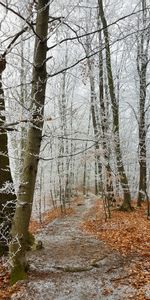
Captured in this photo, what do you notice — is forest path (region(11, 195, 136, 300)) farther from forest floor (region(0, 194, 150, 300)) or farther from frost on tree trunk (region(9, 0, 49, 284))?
frost on tree trunk (region(9, 0, 49, 284))

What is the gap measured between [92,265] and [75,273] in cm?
61

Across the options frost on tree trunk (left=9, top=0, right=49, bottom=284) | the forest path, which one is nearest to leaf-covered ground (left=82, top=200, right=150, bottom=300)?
the forest path

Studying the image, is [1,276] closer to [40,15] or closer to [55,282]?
[55,282]

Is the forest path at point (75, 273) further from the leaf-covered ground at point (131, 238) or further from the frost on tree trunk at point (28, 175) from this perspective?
the frost on tree trunk at point (28, 175)

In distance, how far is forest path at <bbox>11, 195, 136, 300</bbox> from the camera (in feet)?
21.6

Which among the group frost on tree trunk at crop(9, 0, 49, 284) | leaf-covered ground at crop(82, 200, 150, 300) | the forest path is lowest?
the forest path

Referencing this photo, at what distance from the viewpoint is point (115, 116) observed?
16250 mm

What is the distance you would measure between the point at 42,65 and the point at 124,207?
11.0 m

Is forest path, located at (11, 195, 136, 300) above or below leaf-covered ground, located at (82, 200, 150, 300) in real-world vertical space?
below

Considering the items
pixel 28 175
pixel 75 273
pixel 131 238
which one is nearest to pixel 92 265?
pixel 75 273

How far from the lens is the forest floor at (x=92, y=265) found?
6.61m

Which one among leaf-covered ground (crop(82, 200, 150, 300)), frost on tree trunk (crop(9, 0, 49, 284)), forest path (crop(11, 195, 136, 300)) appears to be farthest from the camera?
leaf-covered ground (crop(82, 200, 150, 300))

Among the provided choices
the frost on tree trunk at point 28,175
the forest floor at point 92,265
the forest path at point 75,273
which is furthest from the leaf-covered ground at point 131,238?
the frost on tree trunk at point 28,175

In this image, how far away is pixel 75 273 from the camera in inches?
304
